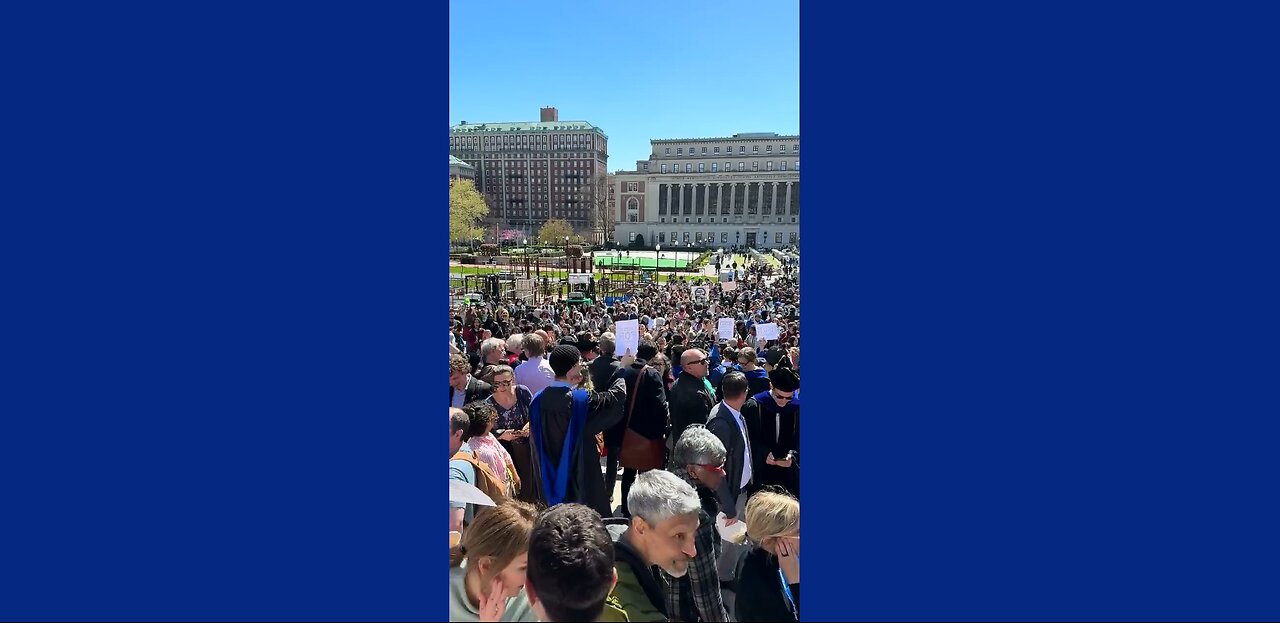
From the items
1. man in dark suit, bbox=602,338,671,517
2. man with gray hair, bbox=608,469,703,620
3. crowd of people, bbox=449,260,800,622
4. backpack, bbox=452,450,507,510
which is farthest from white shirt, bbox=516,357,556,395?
man with gray hair, bbox=608,469,703,620

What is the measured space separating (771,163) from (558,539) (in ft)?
329

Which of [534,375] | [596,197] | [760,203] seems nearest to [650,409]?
[534,375]

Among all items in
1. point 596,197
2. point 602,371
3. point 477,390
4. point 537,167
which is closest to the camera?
point 477,390

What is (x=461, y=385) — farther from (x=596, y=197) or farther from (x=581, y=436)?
(x=596, y=197)

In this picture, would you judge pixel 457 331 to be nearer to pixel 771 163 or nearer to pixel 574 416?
pixel 574 416

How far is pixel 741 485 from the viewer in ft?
14.6

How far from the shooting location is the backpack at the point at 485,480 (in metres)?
3.38

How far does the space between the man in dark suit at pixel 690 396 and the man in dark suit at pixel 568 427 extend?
36.2 inches

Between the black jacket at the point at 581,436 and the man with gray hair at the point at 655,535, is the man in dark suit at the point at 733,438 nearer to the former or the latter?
the black jacket at the point at 581,436

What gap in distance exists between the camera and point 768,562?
2445mm

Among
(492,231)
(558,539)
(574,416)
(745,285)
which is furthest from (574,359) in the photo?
(492,231)

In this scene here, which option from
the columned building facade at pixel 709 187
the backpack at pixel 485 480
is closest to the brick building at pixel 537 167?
the columned building facade at pixel 709 187

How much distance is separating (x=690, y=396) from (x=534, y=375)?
1.42 metres

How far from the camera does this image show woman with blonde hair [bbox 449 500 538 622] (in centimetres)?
209
